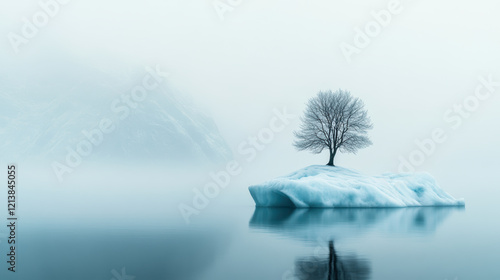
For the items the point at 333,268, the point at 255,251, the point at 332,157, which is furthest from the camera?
the point at 332,157

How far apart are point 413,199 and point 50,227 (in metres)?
31.7

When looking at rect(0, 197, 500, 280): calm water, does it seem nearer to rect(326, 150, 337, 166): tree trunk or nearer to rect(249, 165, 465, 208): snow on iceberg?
rect(249, 165, 465, 208): snow on iceberg

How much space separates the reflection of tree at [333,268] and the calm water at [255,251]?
0.03 meters

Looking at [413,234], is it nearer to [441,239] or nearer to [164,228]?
[441,239]

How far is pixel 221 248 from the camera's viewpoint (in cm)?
1889

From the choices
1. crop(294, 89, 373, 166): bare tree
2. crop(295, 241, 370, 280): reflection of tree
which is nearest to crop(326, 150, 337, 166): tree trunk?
crop(294, 89, 373, 166): bare tree

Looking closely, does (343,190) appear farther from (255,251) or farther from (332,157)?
(255,251)

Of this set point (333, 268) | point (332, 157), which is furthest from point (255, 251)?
point (332, 157)

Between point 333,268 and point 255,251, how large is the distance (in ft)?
14.1

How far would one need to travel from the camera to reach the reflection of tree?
13156 millimetres

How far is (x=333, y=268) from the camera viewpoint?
14.1 metres

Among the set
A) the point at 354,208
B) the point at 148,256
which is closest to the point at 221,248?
the point at 148,256

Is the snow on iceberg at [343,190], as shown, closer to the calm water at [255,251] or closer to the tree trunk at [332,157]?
the tree trunk at [332,157]

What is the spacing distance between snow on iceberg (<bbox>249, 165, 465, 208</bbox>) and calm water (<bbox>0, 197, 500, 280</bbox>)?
503 inches
